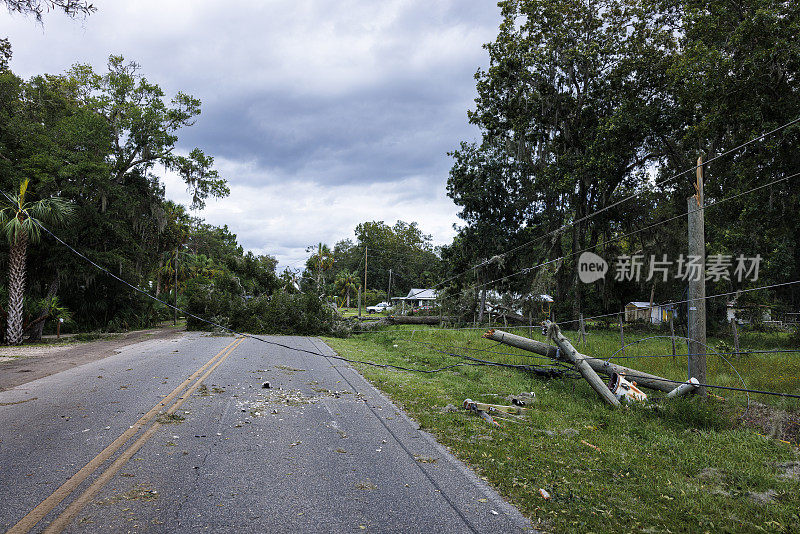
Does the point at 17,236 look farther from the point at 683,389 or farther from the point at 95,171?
the point at 683,389

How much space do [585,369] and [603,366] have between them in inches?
36.4

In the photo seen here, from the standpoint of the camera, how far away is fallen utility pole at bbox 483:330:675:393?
25.8 ft

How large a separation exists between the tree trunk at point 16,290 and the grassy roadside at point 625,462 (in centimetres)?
1503

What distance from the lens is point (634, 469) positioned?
465 centimetres

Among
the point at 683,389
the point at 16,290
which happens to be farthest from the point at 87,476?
the point at 16,290

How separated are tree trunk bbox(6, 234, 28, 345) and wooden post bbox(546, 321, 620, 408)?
18.1m

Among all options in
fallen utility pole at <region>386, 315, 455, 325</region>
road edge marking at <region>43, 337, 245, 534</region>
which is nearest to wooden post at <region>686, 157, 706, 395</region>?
road edge marking at <region>43, 337, 245, 534</region>

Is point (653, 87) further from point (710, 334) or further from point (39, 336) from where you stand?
point (39, 336)

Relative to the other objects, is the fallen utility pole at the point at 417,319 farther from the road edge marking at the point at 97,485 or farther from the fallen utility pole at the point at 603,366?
the road edge marking at the point at 97,485

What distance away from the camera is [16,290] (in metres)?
15.3

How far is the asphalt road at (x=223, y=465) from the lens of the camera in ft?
10.5

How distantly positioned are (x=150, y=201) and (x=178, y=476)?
2417 centimetres

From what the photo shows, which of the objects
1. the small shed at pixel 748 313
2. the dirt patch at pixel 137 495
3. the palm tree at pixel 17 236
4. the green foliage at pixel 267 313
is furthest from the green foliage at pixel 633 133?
the palm tree at pixel 17 236

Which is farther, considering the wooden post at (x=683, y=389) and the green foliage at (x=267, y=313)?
the green foliage at (x=267, y=313)
